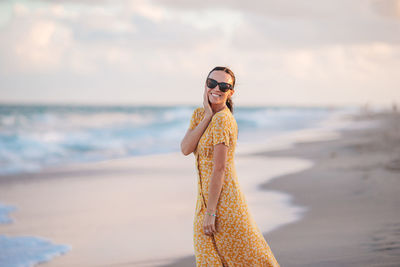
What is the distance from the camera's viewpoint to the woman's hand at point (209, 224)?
9.45ft

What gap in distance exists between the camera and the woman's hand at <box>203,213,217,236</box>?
2879 mm

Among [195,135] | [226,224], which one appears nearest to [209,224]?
[226,224]

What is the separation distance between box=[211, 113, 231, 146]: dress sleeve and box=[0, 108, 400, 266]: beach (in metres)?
2.35

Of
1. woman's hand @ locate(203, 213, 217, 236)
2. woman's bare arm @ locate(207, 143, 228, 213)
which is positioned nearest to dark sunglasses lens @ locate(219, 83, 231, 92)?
woman's bare arm @ locate(207, 143, 228, 213)

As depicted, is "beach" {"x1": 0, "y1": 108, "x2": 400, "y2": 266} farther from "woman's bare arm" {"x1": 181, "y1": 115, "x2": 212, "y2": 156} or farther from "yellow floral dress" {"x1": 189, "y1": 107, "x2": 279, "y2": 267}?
"woman's bare arm" {"x1": 181, "y1": 115, "x2": 212, "y2": 156}

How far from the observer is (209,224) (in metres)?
2.88

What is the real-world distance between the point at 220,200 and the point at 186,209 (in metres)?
4.29

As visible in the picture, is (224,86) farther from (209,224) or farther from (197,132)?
(209,224)

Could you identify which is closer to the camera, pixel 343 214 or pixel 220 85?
pixel 220 85

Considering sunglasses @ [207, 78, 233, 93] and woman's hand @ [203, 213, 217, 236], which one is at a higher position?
sunglasses @ [207, 78, 233, 93]

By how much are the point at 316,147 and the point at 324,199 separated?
305 inches

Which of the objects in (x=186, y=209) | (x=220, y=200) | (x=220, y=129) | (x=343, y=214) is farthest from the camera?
(x=186, y=209)

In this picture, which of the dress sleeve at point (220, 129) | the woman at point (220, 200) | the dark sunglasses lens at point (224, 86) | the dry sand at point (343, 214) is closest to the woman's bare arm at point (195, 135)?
the woman at point (220, 200)

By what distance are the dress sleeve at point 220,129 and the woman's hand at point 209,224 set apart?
1.58ft
